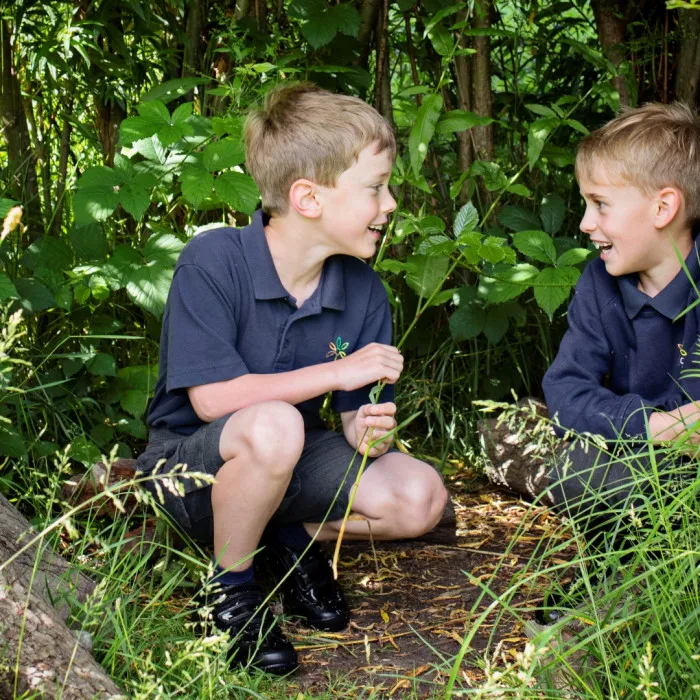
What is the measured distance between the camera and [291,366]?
2.36 meters

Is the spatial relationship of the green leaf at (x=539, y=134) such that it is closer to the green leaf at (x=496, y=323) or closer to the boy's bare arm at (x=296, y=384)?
the green leaf at (x=496, y=323)

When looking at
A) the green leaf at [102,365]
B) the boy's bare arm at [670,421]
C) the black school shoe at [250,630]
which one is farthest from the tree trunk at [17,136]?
the boy's bare arm at [670,421]

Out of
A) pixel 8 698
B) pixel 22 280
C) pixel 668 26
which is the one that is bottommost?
pixel 8 698

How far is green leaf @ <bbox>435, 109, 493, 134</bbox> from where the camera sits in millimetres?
2789

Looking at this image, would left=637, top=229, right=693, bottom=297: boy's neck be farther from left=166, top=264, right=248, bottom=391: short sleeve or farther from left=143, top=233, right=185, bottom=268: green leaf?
left=143, top=233, right=185, bottom=268: green leaf

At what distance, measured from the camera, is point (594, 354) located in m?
2.38

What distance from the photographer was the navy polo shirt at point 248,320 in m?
2.21

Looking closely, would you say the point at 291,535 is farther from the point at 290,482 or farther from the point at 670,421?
the point at 670,421

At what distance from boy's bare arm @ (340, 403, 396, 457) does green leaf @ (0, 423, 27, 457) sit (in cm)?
79

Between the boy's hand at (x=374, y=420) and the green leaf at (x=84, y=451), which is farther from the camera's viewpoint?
the green leaf at (x=84, y=451)

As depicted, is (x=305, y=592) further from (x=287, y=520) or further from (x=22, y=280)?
(x=22, y=280)

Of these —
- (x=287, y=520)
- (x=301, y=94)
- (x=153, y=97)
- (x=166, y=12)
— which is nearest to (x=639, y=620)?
(x=287, y=520)

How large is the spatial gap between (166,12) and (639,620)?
A: 7.84 feet

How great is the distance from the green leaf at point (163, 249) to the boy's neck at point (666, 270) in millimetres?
1208
